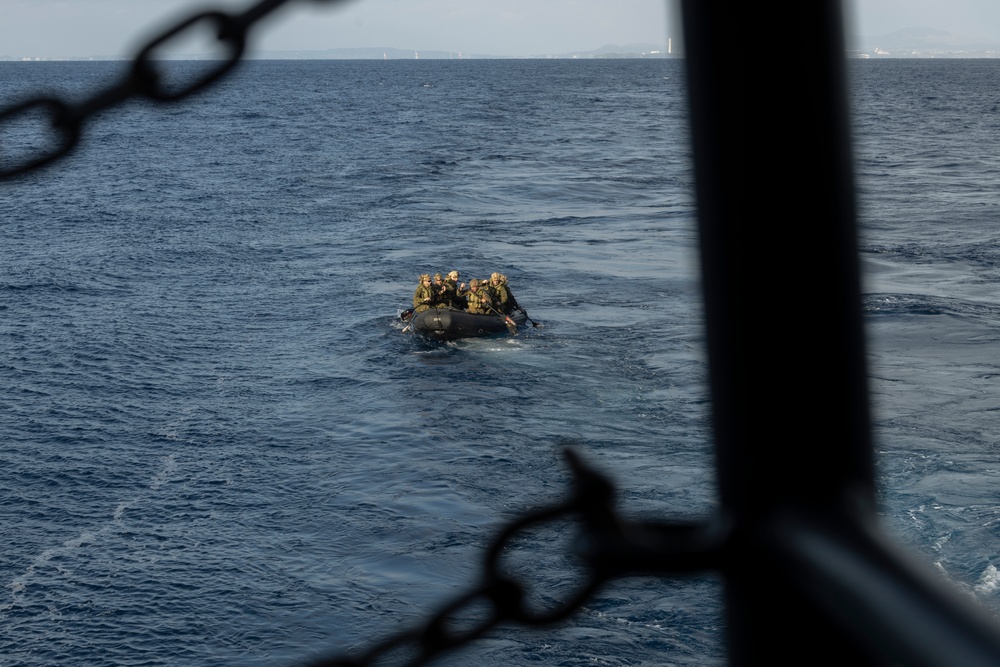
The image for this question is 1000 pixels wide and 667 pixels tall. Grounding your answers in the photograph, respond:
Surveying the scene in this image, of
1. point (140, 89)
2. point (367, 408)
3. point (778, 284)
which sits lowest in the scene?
point (367, 408)

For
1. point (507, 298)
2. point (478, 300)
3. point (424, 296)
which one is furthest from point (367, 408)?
point (507, 298)

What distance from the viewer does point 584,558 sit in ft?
3.67

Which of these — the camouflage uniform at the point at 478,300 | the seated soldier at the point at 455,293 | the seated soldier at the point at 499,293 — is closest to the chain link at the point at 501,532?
the camouflage uniform at the point at 478,300

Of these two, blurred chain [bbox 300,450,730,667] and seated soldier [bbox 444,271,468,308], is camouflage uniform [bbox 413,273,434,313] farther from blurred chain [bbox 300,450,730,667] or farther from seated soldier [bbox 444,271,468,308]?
blurred chain [bbox 300,450,730,667]

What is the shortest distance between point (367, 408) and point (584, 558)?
2469cm

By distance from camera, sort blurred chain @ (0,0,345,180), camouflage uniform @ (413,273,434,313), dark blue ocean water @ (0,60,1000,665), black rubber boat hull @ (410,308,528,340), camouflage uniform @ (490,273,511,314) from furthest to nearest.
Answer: camouflage uniform @ (490,273,511,314), camouflage uniform @ (413,273,434,313), black rubber boat hull @ (410,308,528,340), dark blue ocean water @ (0,60,1000,665), blurred chain @ (0,0,345,180)

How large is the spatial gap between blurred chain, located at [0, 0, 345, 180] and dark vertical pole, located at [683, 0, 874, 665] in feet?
1.30

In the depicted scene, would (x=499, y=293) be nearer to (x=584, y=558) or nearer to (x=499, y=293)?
(x=499, y=293)

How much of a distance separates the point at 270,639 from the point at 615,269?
23.4 meters

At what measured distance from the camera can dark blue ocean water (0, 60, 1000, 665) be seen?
672 inches

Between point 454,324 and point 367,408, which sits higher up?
point 454,324

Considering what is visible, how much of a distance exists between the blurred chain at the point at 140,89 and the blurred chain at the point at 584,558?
49cm

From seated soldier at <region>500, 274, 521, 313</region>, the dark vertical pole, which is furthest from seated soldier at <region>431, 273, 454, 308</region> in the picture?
the dark vertical pole

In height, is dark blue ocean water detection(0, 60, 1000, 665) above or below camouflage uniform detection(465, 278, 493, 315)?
below
